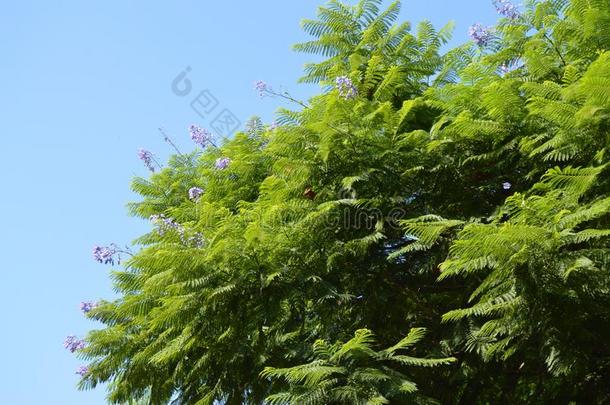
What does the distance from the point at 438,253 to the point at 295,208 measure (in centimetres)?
126

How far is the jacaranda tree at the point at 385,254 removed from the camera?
5.03 metres

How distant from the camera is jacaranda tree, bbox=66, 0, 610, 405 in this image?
5.03 metres

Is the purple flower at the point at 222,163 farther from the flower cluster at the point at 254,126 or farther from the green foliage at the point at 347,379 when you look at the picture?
the green foliage at the point at 347,379

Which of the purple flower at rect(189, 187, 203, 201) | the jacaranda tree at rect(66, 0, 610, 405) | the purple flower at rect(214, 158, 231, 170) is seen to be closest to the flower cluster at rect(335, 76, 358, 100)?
the jacaranda tree at rect(66, 0, 610, 405)

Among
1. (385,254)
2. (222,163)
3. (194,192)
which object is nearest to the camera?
(385,254)

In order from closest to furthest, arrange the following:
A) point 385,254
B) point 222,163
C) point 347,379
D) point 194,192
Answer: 1. point 347,379
2. point 385,254
3. point 194,192
4. point 222,163

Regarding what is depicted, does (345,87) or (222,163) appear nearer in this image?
(345,87)

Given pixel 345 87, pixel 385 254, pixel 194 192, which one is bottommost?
pixel 385 254

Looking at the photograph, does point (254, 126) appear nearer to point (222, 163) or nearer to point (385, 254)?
point (222, 163)

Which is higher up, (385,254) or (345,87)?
(345,87)

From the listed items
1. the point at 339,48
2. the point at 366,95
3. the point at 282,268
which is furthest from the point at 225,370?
the point at 339,48

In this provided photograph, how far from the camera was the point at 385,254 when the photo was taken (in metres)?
6.43

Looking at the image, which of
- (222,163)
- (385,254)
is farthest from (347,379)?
(222,163)

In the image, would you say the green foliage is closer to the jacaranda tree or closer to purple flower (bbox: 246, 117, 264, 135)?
the jacaranda tree
